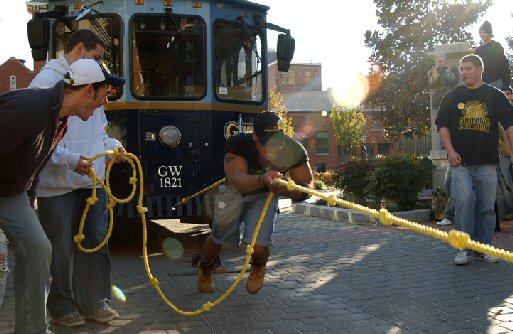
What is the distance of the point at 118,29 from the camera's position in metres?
7.77

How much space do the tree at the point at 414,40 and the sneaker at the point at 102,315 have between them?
66.8 ft

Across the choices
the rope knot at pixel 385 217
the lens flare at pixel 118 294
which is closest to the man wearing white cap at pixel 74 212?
the lens flare at pixel 118 294

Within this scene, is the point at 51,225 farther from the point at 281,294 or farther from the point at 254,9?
the point at 254,9

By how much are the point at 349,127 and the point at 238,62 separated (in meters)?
38.5

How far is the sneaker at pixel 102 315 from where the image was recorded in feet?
14.6

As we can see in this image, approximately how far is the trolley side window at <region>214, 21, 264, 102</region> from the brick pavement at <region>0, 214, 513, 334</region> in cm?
228

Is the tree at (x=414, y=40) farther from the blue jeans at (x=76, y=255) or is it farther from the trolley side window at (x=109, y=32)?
the blue jeans at (x=76, y=255)

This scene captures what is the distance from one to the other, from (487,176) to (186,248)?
426cm

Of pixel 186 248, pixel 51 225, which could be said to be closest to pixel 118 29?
pixel 186 248

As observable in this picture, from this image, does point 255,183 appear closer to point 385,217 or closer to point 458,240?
point 385,217

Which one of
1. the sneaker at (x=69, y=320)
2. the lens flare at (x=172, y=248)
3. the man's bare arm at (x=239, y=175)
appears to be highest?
the man's bare arm at (x=239, y=175)

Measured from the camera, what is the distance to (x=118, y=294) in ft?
18.1

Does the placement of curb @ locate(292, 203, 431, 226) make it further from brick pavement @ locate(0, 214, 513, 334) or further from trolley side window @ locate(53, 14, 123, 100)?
trolley side window @ locate(53, 14, 123, 100)

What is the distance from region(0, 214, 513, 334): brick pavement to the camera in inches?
173
